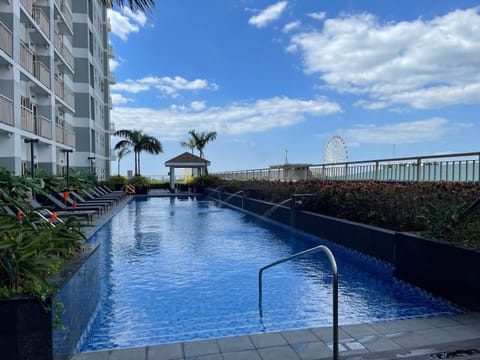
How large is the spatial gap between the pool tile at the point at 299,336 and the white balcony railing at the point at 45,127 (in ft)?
57.9

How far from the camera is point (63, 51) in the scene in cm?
2178

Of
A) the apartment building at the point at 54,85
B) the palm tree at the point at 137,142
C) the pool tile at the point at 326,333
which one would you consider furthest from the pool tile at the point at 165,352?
the palm tree at the point at 137,142

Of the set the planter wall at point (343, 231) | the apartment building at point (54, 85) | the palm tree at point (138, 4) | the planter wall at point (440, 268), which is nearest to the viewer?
the planter wall at point (440, 268)

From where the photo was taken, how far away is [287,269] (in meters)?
6.74

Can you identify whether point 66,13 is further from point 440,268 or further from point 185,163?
point 440,268

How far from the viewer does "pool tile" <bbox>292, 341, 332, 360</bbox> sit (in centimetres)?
299

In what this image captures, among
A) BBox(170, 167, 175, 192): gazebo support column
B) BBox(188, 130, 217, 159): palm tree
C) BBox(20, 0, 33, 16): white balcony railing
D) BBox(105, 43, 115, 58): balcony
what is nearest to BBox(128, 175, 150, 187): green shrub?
BBox(170, 167, 175, 192): gazebo support column

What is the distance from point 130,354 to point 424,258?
153 inches

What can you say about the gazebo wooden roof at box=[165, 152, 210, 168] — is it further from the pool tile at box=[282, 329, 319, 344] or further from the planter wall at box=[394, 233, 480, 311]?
the pool tile at box=[282, 329, 319, 344]

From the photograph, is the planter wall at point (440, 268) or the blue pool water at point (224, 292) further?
the blue pool water at point (224, 292)

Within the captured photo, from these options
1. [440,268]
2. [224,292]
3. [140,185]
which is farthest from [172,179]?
[440,268]

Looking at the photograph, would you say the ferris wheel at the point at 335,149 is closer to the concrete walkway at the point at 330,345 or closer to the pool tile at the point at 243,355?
the concrete walkway at the point at 330,345

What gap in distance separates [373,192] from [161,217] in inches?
360

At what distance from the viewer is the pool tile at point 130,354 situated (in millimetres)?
3084
